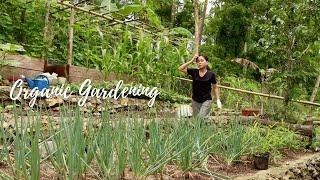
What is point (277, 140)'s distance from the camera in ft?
15.9

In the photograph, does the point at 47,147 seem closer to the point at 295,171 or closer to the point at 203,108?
the point at 295,171

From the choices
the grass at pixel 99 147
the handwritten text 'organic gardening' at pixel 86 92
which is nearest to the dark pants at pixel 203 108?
the handwritten text 'organic gardening' at pixel 86 92

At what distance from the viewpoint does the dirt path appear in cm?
341

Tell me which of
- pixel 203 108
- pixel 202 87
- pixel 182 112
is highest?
pixel 202 87

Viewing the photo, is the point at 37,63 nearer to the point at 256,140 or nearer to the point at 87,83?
the point at 87,83

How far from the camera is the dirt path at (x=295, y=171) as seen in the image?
341 cm

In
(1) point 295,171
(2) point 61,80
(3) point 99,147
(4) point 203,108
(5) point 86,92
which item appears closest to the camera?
(3) point 99,147

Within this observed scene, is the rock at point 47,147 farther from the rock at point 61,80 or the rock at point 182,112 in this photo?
the rock at point 61,80

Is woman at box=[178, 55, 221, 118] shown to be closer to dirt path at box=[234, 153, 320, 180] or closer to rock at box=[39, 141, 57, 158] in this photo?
dirt path at box=[234, 153, 320, 180]

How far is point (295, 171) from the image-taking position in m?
4.16

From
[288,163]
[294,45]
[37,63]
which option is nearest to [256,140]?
[288,163]

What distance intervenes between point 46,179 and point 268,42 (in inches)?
232

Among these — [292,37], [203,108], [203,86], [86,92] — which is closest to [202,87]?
[203,86]

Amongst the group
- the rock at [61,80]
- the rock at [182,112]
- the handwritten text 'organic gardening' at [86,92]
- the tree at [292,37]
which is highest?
the tree at [292,37]
